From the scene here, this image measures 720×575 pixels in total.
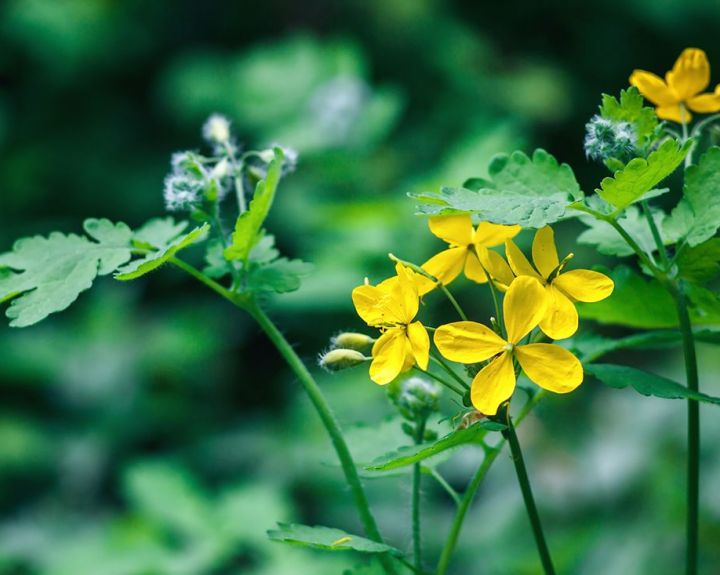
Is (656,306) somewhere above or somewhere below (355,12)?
below

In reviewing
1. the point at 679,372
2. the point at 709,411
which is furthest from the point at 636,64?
the point at 709,411

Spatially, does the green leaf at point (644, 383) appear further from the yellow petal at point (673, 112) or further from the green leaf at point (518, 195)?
the yellow petal at point (673, 112)

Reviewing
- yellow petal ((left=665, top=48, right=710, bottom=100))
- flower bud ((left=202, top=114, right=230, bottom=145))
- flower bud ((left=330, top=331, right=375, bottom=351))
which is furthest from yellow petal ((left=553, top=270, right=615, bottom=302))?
flower bud ((left=202, top=114, right=230, bottom=145))

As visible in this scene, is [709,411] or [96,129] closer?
[709,411]

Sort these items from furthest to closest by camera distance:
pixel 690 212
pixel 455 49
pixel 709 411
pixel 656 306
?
pixel 455 49
pixel 709 411
pixel 656 306
pixel 690 212

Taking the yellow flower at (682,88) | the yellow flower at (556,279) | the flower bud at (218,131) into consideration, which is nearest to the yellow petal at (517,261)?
the yellow flower at (556,279)

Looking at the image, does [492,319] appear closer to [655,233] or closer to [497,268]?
[497,268]

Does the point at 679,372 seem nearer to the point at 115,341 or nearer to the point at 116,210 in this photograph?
the point at 115,341
